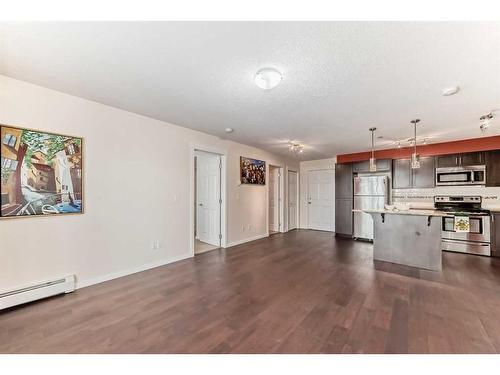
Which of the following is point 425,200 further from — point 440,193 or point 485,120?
point 485,120

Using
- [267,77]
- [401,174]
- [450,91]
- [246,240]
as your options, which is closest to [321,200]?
[401,174]

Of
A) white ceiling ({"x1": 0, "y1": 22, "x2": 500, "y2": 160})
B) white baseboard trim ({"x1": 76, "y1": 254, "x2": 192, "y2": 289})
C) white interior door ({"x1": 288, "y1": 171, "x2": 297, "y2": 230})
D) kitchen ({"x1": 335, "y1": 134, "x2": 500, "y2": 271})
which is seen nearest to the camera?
white ceiling ({"x1": 0, "y1": 22, "x2": 500, "y2": 160})

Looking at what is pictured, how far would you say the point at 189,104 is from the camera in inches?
114

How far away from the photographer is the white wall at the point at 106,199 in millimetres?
2361

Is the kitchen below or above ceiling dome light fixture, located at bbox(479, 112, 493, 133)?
below

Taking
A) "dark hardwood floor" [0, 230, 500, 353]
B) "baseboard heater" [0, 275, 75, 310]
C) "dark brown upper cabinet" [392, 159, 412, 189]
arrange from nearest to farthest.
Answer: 1. "dark hardwood floor" [0, 230, 500, 353]
2. "baseboard heater" [0, 275, 75, 310]
3. "dark brown upper cabinet" [392, 159, 412, 189]

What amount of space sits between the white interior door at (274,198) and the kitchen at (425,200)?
177 centimetres

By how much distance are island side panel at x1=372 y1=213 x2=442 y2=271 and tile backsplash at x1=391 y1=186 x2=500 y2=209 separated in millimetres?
2073

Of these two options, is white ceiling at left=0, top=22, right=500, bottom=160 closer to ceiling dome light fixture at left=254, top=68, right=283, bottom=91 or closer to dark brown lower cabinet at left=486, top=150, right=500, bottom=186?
ceiling dome light fixture at left=254, top=68, right=283, bottom=91

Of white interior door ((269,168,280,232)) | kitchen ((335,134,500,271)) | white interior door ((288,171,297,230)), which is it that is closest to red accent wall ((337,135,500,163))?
kitchen ((335,134,500,271))

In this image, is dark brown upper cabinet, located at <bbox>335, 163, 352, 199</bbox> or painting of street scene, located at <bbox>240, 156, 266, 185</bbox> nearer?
painting of street scene, located at <bbox>240, 156, 266, 185</bbox>

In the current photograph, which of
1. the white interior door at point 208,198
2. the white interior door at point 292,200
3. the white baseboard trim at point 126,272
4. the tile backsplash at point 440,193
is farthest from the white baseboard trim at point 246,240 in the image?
the tile backsplash at point 440,193

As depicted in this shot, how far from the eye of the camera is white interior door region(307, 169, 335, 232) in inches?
274
